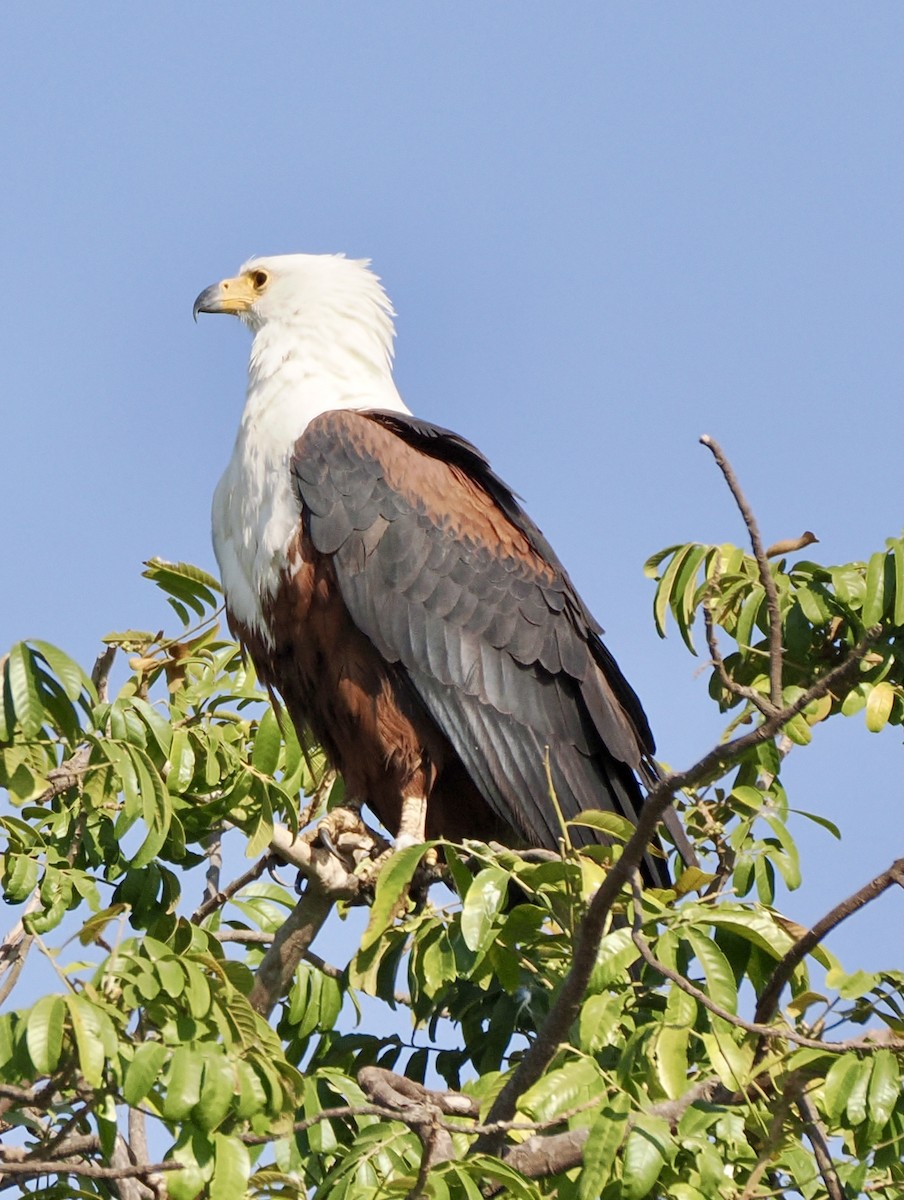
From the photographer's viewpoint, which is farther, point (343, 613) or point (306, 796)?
point (306, 796)

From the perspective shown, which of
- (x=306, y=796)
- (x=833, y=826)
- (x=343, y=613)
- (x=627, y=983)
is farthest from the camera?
(x=306, y=796)

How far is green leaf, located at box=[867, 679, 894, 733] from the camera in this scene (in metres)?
4.27

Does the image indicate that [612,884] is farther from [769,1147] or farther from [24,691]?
[24,691]

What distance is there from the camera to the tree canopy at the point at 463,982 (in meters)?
2.84

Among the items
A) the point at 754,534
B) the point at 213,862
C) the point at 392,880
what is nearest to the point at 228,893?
the point at 213,862

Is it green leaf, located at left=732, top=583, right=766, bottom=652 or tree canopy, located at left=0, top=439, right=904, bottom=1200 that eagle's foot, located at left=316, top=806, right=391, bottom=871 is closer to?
tree canopy, located at left=0, top=439, right=904, bottom=1200

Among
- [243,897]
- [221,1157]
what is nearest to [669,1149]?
[221,1157]

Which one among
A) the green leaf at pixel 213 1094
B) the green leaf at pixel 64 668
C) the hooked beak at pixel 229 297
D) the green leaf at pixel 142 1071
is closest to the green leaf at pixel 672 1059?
the green leaf at pixel 213 1094

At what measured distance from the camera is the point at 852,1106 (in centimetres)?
284

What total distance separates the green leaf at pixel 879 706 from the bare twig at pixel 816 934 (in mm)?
1284

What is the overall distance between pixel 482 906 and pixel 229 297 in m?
3.72

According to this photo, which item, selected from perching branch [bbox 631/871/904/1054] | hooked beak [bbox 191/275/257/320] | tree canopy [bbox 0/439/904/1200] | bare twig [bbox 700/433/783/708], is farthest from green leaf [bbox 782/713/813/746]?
hooked beak [bbox 191/275/257/320]

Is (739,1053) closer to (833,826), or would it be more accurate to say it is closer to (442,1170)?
(442,1170)

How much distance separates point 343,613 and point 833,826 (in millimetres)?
1766
